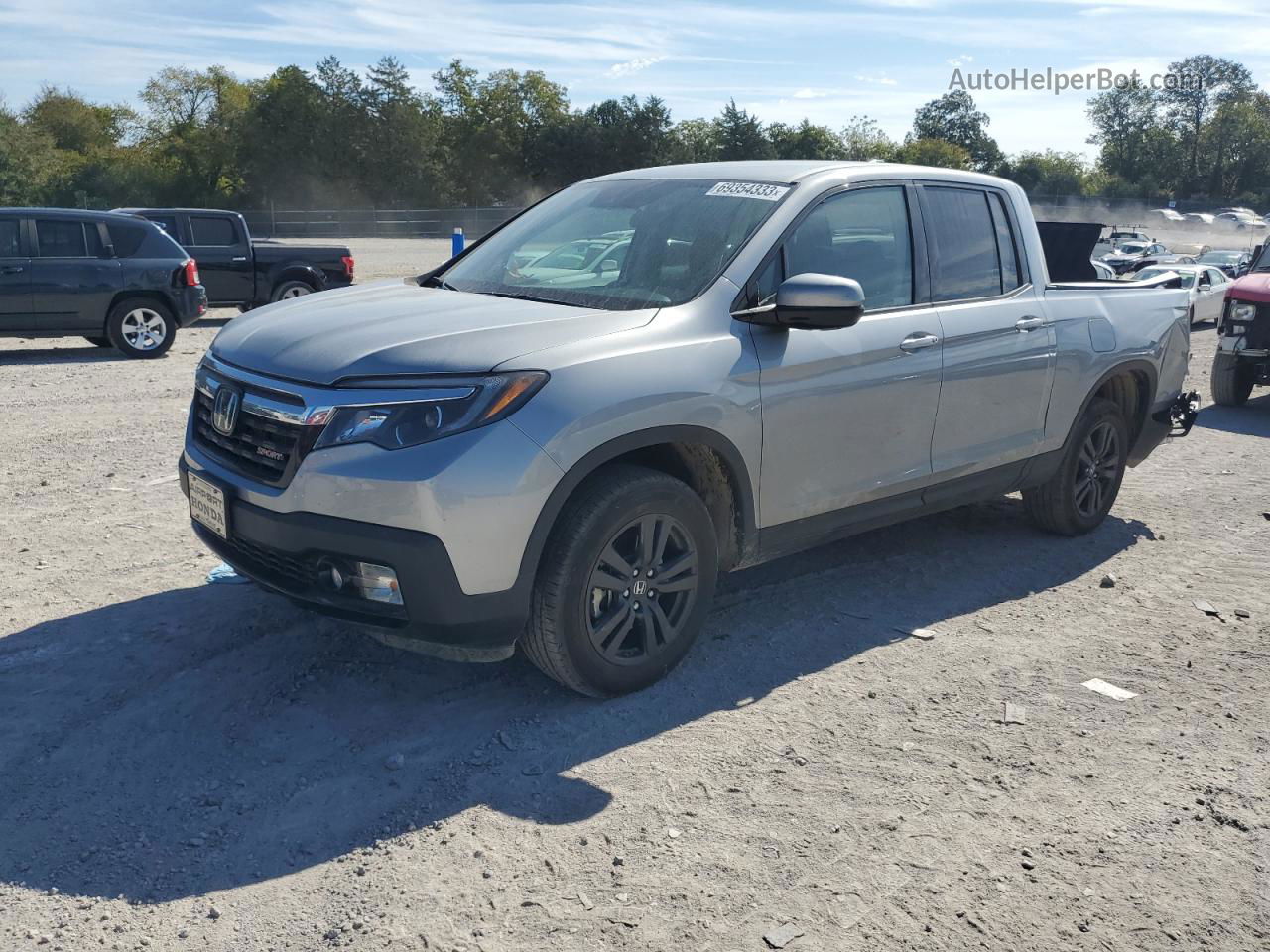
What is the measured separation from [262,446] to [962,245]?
336 cm

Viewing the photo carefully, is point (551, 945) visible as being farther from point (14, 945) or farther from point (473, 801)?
point (14, 945)

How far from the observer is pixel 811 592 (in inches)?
220

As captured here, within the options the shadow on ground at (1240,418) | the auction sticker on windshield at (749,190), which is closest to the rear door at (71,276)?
the auction sticker on windshield at (749,190)

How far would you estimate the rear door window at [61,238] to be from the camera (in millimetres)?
13102

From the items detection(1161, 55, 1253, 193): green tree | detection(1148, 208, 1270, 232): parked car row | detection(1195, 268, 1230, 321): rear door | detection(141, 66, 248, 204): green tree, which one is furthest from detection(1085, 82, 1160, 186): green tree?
detection(1195, 268, 1230, 321): rear door

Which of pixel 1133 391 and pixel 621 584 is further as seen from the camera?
pixel 1133 391

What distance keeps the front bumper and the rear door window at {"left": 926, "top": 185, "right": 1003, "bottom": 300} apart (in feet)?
8.75

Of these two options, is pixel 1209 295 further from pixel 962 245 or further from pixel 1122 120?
pixel 1122 120

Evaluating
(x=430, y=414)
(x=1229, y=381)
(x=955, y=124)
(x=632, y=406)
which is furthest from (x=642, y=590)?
(x=955, y=124)

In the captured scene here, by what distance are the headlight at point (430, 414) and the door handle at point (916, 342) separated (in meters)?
1.97

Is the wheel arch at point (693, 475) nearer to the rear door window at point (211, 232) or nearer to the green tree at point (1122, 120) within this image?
the rear door window at point (211, 232)

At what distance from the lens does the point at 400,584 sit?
12.2ft

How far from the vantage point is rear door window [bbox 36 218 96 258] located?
13102mm

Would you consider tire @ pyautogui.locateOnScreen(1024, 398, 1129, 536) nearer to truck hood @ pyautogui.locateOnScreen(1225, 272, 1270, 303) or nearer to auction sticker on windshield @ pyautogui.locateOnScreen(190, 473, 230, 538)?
auction sticker on windshield @ pyautogui.locateOnScreen(190, 473, 230, 538)
